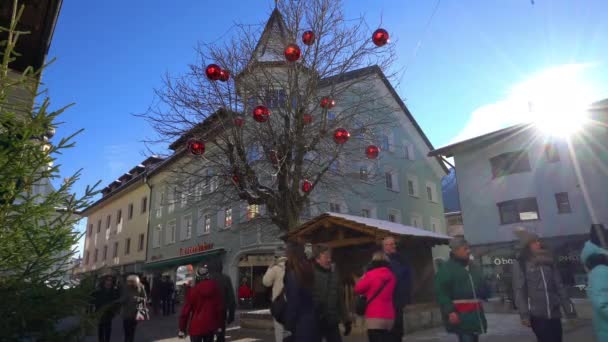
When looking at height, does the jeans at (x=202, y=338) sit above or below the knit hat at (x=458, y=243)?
below

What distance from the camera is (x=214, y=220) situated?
23.8 metres

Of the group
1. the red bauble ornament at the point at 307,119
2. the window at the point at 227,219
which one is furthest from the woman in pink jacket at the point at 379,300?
the window at the point at 227,219

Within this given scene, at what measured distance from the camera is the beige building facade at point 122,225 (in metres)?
31.5

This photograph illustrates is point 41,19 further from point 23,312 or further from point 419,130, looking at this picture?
point 419,130

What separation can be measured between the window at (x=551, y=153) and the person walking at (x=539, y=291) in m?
17.7

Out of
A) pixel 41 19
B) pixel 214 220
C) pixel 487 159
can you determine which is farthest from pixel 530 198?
pixel 41 19

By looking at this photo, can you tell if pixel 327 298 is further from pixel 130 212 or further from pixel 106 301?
pixel 130 212

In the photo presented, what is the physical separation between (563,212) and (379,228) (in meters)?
14.5

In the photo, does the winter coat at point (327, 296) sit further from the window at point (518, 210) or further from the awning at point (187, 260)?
the window at point (518, 210)

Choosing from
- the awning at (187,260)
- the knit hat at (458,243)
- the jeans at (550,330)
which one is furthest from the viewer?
the awning at (187,260)

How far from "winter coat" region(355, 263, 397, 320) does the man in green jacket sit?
59 centimetres

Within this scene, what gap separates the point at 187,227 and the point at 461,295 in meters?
24.5

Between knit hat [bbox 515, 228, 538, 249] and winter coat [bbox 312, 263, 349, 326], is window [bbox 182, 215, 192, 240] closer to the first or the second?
winter coat [bbox 312, 263, 349, 326]

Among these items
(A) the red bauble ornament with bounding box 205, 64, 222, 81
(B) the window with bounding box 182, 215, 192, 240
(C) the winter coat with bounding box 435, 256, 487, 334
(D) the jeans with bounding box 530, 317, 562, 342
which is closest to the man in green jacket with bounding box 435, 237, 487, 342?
(C) the winter coat with bounding box 435, 256, 487, 334
